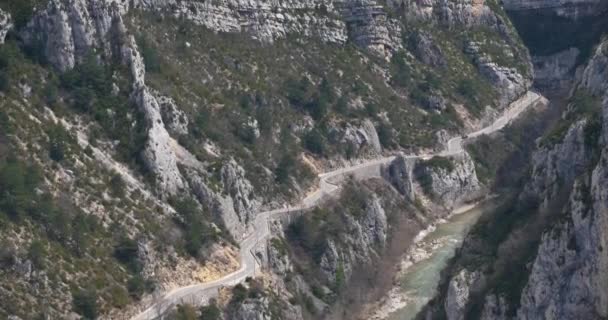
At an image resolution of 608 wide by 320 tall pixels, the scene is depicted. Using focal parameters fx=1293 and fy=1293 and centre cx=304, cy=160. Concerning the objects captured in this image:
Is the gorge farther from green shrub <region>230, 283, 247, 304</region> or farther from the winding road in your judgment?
the winding road

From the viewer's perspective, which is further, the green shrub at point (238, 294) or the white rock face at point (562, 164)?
the green shrub at point (238, 294)

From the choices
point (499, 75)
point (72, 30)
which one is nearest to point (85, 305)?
point (72, 30)

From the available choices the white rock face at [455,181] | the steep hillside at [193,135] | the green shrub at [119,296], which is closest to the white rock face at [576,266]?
the steep hillside at [193,135]

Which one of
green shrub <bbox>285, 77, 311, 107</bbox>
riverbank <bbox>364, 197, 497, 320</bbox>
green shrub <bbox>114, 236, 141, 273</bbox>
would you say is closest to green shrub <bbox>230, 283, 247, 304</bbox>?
green shrub <bbox>114, 236, 141, 273</bbox>

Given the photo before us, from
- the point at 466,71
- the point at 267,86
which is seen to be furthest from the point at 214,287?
the point at 466,71

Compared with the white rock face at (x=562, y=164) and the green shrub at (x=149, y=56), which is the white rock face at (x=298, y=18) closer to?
the green shrub at (x=149, y=56)

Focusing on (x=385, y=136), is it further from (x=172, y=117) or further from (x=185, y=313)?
(x=185, y=313)
